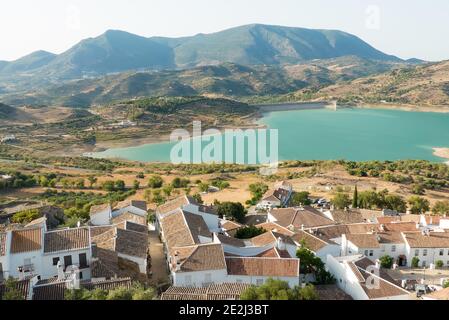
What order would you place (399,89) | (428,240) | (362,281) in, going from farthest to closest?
(399,89), (428,240), (362,281)

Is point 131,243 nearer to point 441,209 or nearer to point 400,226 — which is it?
point 400,226

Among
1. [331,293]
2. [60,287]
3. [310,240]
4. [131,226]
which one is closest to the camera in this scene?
[60,287]

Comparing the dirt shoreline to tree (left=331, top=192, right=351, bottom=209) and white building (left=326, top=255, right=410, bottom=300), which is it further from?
white building (left=326, top=255, right=410, bottom=300)

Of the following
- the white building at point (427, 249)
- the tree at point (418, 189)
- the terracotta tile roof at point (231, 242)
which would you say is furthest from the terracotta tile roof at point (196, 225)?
the tree at point (418, 189)

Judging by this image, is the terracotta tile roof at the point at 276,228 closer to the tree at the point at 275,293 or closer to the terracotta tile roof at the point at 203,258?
the terracotta tile roof at the point at 203,258

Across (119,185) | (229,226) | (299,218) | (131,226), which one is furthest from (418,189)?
(131,226)
